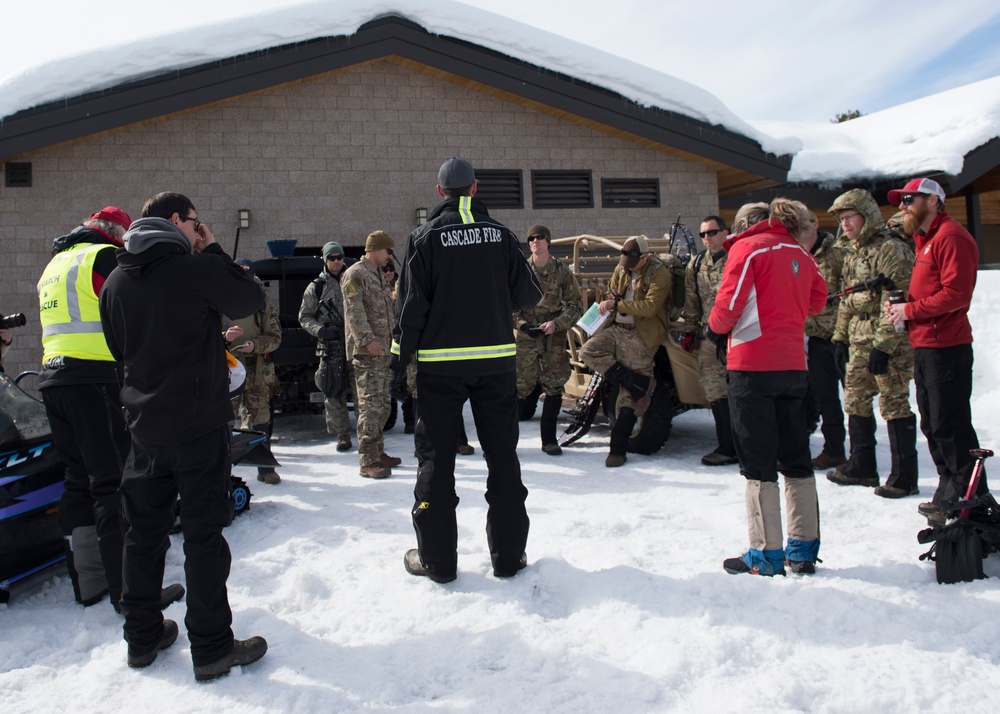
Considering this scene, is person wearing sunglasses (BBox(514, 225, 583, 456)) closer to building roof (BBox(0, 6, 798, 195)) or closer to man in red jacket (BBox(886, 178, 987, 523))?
man in red jacket (BBox(886, 178, 987, 523))

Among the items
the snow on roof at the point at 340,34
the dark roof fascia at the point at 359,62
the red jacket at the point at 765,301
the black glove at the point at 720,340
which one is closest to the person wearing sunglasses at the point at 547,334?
the black glove at the point at 720,340

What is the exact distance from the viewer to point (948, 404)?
4.21 metres

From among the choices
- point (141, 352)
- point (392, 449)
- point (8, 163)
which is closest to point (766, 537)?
point (141, 352)

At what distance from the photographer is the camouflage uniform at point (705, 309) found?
19.6 feet

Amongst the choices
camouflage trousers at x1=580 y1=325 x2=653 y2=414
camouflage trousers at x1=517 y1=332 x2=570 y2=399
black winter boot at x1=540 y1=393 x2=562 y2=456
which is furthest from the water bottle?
black winter boot at x1=540 y1=393 x2=562 y2=456

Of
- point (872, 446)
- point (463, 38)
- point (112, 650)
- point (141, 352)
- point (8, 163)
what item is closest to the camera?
point (141, 352)

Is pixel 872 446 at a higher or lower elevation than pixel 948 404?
lower

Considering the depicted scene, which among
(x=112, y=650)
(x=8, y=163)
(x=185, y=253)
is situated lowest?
(x=112, y=650)

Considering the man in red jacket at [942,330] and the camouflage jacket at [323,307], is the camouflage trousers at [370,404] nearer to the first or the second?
the camouflage jacket at [323,307]

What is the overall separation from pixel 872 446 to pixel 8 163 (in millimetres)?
9885

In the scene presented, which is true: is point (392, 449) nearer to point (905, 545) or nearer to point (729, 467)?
point (729, 467)

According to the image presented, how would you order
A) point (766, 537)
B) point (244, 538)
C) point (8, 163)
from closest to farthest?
point (766, 537) < point (244, 538) < point (8, 163)

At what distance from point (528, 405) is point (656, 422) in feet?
6.21

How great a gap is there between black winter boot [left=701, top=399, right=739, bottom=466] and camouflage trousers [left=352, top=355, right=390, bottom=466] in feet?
8.86
